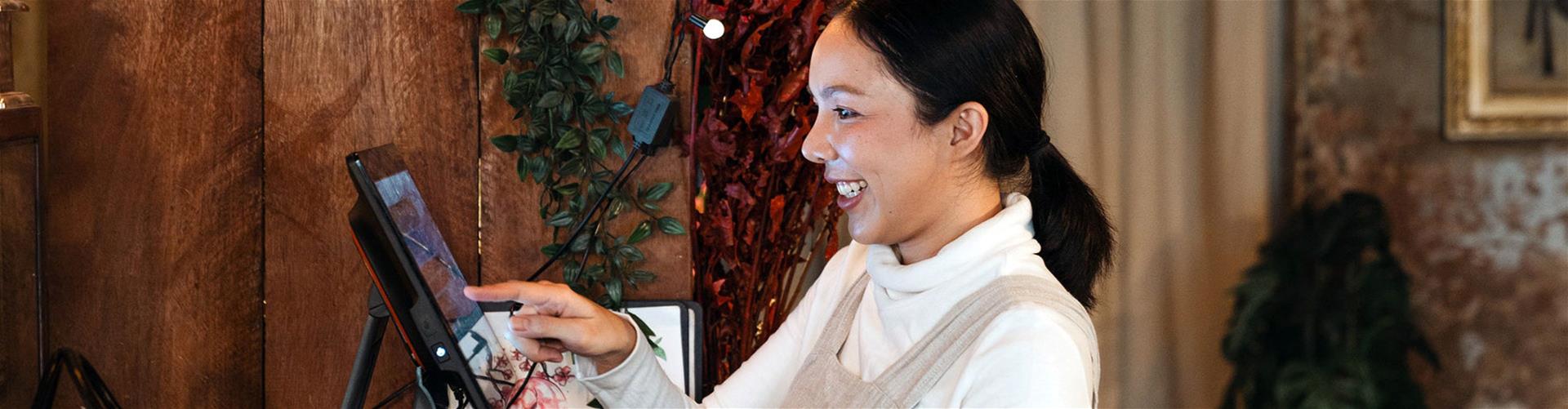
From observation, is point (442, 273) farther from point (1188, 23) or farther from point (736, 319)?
point (1188, 23)

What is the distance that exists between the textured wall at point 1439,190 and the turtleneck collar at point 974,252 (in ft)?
6.25

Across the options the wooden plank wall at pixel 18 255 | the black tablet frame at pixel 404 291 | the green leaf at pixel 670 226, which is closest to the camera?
the black tablet frame at pixel 404 291

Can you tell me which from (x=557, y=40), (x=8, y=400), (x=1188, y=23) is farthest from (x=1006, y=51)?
(x=1188, y=23)

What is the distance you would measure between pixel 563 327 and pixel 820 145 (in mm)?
358

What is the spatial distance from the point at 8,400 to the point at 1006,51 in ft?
4.19

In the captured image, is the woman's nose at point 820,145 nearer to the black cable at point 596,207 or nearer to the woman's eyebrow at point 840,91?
the woman's eyebrow at point 840,91

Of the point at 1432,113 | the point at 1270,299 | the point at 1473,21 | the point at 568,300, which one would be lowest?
the point at 1270,299

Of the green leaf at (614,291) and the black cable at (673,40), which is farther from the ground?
the black cable at (673,40)

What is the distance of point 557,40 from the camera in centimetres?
161

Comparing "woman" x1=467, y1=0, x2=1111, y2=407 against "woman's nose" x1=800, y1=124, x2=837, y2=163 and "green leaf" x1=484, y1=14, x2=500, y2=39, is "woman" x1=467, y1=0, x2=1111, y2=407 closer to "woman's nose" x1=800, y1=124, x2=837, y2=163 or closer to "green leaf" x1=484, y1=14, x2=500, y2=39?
"woman's nose" x1=800, y1=124, x2=837, y2=163

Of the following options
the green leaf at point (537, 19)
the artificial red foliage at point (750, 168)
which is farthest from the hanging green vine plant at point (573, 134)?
the artificial red foliage at point (750, 168)

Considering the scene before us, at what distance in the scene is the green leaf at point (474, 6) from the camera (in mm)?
1605

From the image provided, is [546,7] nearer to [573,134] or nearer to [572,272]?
[573,134]

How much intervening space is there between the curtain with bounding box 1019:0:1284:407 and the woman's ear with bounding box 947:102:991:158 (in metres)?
1.47
